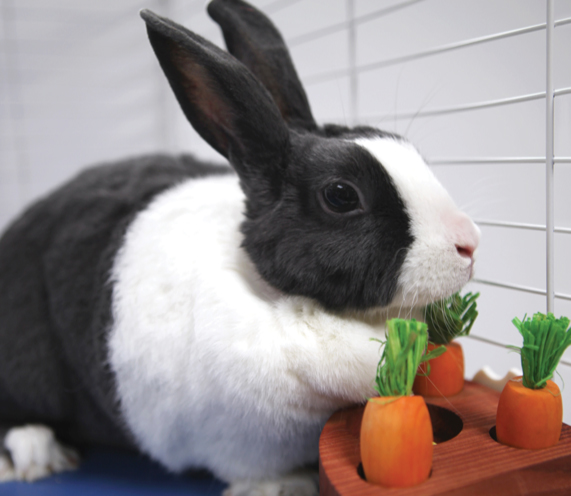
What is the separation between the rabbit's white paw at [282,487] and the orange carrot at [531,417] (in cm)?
32

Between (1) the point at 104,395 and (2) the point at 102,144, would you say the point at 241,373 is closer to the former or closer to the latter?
(1) the point at 104,395

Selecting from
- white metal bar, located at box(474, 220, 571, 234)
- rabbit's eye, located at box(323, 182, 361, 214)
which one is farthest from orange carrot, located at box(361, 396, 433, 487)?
white metal bar, located at box(474, 220, 571, 234)

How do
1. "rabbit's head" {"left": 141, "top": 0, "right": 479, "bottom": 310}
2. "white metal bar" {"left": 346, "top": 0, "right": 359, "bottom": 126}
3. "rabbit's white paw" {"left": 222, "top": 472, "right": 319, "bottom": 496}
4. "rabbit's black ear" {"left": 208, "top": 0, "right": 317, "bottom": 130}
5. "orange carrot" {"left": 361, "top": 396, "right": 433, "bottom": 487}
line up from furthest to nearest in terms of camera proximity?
1. "white metal bar" {"left": 346, "top": 0, "right": 359, "bottom": 126}
2. "rabbit's black ear" {"left": 208, "top": 0, "right": 317, "bottom": 130}
3. "rabbit's white paw" {"left": 222, "top": 472, "right": 319, "bottom": 496}
4. "rabbit's head" {"left": 141, "top": 0, "right": 479, "bottom": 310}
5. "orange carrot" {"left": 361, "top": 396, "right": 433, "bottom": 487}

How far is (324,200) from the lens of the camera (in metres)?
0.74

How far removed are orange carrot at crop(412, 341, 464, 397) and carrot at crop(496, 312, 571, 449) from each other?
136mm

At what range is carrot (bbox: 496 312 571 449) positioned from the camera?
635 millimetres

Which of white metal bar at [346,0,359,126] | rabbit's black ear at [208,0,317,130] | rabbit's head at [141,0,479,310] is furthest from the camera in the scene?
white metal bar at [346,0,359,126]

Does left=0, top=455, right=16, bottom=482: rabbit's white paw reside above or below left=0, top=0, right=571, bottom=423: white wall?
below

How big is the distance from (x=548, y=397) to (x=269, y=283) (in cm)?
38

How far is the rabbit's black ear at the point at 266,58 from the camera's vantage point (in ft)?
3.06

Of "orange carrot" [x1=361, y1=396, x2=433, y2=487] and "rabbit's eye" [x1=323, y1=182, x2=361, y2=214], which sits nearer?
"orange carrot" [x1=361, y1=396, x2=433, y2=487]

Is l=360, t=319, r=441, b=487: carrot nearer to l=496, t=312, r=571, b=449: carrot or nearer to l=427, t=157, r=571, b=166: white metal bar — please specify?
l=496, t=312, r=571, b=449: carrot

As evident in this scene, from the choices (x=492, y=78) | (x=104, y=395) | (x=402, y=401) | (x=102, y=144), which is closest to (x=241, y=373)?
(x=402, y=401)

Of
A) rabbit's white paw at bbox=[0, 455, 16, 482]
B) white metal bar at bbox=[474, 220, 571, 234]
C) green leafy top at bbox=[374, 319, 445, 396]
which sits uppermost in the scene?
white metal bar at bbox=[474, 220, 571, 234]
